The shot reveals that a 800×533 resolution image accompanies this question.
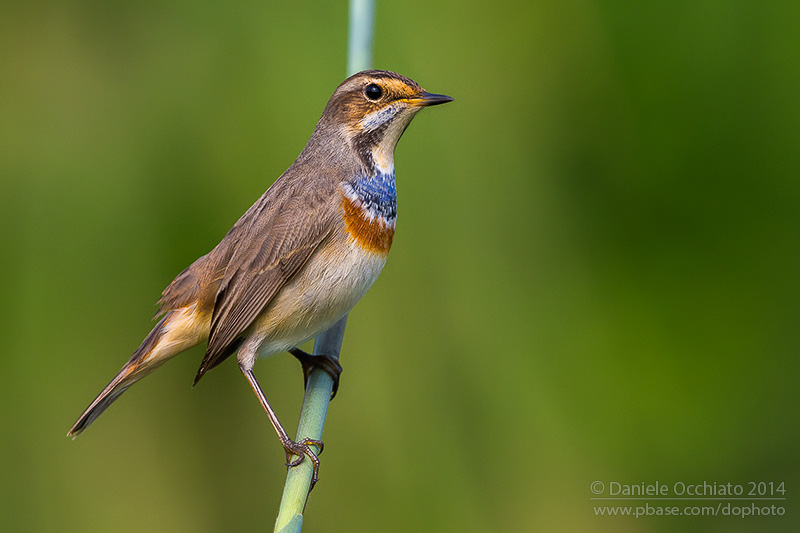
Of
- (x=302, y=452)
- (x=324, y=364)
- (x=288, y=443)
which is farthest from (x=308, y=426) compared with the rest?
(x=324, y=364)

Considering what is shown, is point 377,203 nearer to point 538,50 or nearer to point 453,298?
point 453,298

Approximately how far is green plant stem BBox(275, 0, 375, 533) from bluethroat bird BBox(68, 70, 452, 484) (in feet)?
0.22

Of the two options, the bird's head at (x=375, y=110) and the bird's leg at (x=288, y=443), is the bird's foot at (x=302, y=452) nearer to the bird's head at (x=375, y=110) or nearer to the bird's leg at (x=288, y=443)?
the bird's leg at (x=288, y=443)

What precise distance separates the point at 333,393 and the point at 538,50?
1276mm

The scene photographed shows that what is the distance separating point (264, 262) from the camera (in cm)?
250

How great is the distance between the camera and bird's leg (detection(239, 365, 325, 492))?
229cm

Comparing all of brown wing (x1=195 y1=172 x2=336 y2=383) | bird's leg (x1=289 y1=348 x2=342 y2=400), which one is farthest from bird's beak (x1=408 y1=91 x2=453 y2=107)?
bird's leg (x1=289 y1=348 x2=342 y2=400)

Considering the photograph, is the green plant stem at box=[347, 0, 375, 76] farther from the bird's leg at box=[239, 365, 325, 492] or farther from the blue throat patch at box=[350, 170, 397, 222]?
the bird's leg at box=[239, 365, 325, 492]

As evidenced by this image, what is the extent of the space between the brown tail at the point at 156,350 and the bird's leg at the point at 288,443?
18 centimetres

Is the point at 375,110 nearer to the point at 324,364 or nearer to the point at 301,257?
the point at 301,257

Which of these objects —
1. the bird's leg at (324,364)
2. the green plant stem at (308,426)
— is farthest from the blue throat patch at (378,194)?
the bird's leg at (324,364)

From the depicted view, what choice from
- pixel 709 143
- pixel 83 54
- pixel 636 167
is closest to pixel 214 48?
pixel 83 54

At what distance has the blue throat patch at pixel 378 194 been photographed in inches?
101

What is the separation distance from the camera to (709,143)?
2742mm
